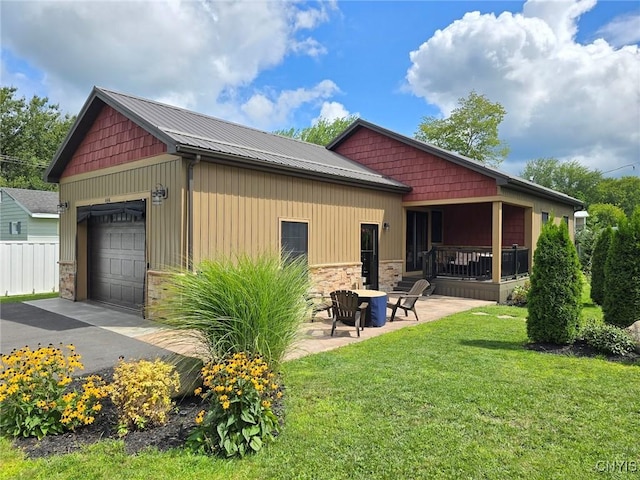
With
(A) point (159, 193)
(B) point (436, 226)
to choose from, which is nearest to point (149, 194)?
(A) point (159, 193)

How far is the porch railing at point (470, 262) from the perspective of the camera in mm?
11844

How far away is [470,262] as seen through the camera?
39.8ft

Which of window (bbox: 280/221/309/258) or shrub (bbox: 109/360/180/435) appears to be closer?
shrub (bbox: 109/360/180/435)

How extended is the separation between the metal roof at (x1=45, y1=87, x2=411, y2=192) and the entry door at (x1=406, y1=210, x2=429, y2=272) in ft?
4.38

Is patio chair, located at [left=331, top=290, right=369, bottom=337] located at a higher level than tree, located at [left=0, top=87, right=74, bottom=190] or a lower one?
lower

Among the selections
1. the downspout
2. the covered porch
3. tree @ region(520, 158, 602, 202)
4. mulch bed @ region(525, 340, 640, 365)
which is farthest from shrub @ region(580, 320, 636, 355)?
tree @ region(520, 158, 602, 202)

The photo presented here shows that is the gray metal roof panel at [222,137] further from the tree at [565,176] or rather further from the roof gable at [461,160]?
the tree at [565,176]

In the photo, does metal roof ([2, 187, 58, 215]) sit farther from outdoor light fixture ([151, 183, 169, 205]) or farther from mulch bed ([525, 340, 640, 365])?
mulch bed ([525, 340, 640, 365])

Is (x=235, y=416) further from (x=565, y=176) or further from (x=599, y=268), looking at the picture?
(x=565, y=176)

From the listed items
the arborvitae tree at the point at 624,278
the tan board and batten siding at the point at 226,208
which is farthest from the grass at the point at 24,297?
the arborvitae tree at the point at 624,278

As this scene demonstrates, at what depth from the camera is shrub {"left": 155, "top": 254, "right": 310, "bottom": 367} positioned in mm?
3879

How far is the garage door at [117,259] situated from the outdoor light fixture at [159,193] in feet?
3.76

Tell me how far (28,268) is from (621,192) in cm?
5739

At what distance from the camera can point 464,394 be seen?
4.05m
